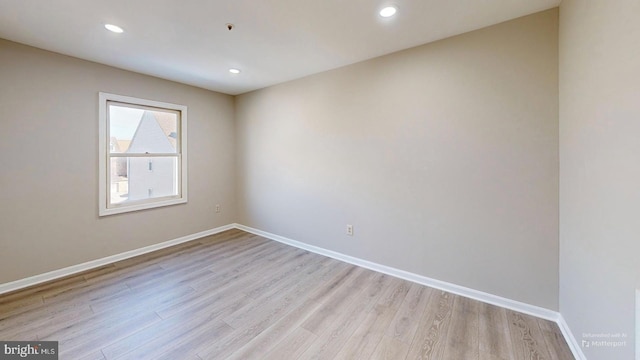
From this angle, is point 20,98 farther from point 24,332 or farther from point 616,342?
point 616,342

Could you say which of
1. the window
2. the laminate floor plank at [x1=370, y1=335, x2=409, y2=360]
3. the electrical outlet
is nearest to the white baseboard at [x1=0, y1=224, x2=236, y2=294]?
the window

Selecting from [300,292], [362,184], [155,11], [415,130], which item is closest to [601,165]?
[415,130]

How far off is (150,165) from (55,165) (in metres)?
1.01

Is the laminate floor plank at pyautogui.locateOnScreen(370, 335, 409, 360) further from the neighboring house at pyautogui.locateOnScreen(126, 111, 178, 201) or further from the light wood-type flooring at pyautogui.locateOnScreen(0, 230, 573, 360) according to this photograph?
the neighboring house at pyautogui.locateOnScreen(126, 111, 178, 201)

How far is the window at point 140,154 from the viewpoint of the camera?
122 inches

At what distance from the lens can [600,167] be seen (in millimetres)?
1378

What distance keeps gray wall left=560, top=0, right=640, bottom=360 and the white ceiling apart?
0.65 metres

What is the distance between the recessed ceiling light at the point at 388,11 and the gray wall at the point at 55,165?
318 cm

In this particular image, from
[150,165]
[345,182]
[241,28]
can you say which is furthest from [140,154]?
[345,182]

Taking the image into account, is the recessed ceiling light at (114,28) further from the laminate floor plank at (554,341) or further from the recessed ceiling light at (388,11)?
the laminate floor plank at (554,341)

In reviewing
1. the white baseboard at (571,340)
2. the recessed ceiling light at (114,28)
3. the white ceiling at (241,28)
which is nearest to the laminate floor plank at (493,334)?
the white baseboard at (571,340)

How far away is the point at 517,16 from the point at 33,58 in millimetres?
4584

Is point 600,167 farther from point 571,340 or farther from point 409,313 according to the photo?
point 409,313

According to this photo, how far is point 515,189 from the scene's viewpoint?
210 centimetres
